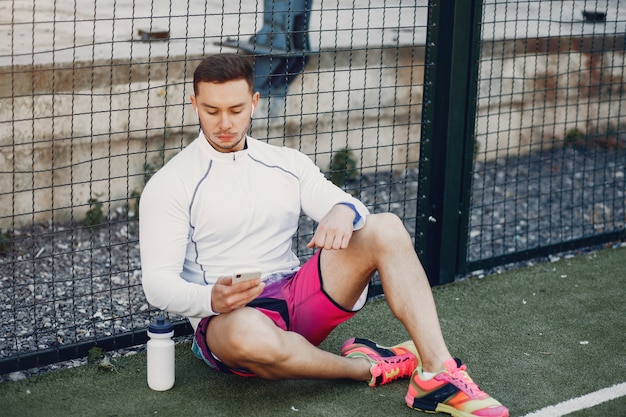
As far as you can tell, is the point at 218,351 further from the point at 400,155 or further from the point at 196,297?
the point at 400,155

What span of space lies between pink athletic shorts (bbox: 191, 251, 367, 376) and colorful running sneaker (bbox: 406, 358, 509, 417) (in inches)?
14.3

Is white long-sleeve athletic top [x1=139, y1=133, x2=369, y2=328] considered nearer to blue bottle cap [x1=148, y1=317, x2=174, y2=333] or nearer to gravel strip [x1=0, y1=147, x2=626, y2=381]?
blue bottle cap [x1=148, y1=317, x2=174, y2=333]

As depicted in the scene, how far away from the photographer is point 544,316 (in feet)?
13.6

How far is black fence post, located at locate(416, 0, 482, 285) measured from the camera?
4215 millimetres

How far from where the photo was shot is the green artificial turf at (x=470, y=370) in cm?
329

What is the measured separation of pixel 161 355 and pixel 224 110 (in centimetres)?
91

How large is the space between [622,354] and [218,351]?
1.66m

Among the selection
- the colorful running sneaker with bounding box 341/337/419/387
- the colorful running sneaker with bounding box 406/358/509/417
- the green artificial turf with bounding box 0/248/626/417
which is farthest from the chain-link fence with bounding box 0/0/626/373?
the colorful running sneaker with bounding box 406/358/509/417

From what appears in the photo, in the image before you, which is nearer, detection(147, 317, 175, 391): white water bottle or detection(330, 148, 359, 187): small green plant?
detection(147, 317, 175, 391): white water bottle

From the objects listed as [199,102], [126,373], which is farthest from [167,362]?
[199,102]

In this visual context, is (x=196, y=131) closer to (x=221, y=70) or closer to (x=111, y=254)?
(x=111, y=254)

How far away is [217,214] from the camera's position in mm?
3186

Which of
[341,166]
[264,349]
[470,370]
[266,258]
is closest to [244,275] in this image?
[264,349]

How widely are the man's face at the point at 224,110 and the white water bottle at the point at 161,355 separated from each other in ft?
2.21
